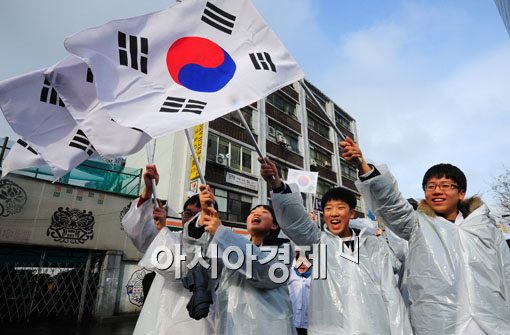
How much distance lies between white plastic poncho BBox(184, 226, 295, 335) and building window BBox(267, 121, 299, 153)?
17067 millimetres

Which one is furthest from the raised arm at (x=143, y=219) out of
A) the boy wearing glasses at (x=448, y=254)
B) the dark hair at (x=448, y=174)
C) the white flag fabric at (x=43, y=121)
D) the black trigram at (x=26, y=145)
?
the dark hair at (x=448, y=174)

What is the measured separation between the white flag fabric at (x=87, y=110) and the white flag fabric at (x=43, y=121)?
0.24m

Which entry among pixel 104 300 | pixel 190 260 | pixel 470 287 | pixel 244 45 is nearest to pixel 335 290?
pixel 470 287

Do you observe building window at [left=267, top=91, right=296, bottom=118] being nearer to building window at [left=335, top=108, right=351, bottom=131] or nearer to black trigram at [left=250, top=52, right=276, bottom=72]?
building window at [left=335, top=108, right=351, bottom=131]

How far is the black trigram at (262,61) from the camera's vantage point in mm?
2473

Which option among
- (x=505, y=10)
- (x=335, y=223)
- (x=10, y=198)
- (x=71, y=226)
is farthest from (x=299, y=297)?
(x=505, y=10)

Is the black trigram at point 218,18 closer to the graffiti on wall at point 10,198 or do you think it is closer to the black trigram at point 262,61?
the black trigram at point 262,61

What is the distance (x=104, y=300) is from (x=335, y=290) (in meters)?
10.7

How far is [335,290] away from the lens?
6.88 ft

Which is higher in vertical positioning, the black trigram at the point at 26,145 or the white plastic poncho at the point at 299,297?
the black trigram at the point at 26,145

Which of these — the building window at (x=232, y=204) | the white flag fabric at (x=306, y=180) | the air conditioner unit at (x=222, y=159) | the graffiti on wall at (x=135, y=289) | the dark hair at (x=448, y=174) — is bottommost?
the graffiti on wall at (x=135, y=289)

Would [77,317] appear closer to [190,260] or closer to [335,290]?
[190,260]

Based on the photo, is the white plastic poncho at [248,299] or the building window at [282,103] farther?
the building window at [282,103]

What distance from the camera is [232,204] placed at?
1526cm
